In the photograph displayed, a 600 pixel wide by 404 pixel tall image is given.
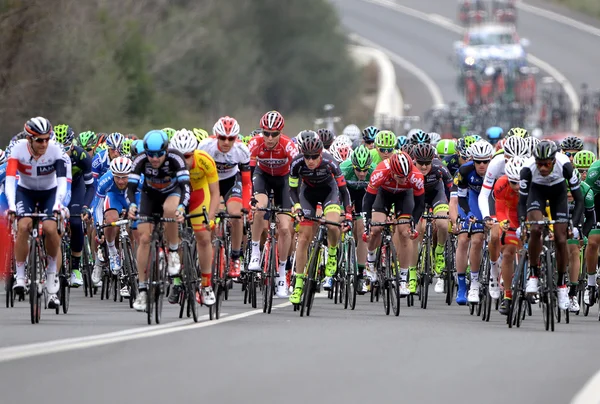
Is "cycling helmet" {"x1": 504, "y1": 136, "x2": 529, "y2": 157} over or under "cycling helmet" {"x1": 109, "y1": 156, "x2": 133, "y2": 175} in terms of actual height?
over

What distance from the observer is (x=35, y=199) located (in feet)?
55.1

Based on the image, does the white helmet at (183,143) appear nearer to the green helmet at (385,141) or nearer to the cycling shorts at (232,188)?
the cycling shorts at (232,188)

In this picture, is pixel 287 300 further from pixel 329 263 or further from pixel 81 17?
pixel 81 17

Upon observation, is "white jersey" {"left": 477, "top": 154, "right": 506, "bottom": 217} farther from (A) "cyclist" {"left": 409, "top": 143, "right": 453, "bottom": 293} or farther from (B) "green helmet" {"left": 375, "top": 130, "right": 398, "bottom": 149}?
(B) "green helmet" {"left": 375, "top": 130, "right": 398, "bottom": 149}

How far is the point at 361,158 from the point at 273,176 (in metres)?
1.63

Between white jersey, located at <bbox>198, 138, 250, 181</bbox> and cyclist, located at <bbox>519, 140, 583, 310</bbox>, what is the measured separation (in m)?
3.74

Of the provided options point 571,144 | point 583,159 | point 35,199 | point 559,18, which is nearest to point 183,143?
point 35,199

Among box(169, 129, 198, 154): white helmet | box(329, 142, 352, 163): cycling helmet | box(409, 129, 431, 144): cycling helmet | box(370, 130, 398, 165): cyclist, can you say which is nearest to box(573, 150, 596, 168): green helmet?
box(370, 130, 398, 165): cyclist

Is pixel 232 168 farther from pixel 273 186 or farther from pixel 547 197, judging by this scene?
pixel 547 197

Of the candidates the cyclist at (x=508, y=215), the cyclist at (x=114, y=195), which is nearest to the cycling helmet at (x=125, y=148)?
the cyclist at (x=114, y=195)

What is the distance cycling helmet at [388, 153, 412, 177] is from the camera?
18.8 m

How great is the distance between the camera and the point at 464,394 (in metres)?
10.9

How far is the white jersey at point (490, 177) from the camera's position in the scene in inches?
691

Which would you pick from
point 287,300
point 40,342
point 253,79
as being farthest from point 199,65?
point 40,342
